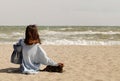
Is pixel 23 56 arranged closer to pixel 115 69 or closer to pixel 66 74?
pixel 66 74

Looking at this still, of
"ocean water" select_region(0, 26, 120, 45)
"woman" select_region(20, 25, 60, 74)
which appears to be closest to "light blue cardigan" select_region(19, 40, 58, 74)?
"woman" select_region(20, 25, 60, 74)

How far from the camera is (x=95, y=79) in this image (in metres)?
8.00

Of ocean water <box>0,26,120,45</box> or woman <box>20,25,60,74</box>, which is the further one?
ocean water <box>0,26,120,45</box>

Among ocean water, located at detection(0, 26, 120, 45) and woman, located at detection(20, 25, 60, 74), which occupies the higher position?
woman, located at detection(20, 25, 60, 74)

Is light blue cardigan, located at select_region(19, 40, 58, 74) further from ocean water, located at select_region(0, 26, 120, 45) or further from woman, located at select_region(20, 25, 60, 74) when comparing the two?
ocean water, located at select_region(0, 26, 120, 45)

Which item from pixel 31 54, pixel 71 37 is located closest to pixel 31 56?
pixel 31 54

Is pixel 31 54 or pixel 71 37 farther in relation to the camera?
pixel 71 37

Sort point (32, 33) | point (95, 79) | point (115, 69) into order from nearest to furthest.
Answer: point (95, 79) < point (32, 33) < point (115, 69)

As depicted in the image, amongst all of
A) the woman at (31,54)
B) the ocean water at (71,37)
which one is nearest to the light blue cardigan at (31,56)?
the woman at (31,54)

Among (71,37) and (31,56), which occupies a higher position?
(31,56)

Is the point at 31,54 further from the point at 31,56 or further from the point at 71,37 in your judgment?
the point at 71,37

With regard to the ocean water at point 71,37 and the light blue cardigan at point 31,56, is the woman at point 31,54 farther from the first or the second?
the ocean water at point 71,37

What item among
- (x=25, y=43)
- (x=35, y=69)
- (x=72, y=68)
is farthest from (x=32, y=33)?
(x=72, y=68)

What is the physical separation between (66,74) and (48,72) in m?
0.50
